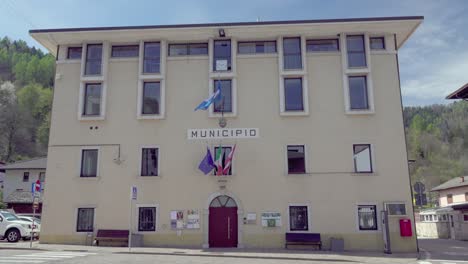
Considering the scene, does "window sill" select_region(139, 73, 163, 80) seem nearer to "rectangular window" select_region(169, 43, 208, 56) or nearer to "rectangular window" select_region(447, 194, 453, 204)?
"rectangular window" select_region(169, 43, 208, 56)

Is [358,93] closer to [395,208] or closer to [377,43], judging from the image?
[377,43]

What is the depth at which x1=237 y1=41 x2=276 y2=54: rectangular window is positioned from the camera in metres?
22.9

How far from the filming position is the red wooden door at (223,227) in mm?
20953

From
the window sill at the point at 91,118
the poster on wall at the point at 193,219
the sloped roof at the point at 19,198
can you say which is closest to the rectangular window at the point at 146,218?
the poster on wall at the point at 193,219

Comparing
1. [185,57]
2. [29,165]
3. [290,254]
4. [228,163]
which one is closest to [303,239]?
[290,254]

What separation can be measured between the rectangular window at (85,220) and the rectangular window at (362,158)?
13.8m

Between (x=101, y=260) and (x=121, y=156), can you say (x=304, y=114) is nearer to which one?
(x=121, y=156)

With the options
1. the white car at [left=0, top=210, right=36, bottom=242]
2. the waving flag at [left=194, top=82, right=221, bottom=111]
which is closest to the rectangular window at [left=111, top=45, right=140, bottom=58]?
the waving flag at [left=194, top=82, right=221, bottom=111]

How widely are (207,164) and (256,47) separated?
7.11 metres

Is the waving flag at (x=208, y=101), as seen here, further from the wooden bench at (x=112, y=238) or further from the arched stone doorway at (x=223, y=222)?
the wooden bench at (x=112, y=238)

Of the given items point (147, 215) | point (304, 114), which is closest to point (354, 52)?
point (304, 114)

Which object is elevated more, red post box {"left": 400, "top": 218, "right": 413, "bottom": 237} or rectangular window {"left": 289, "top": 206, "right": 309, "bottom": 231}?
rectangular window {"left": 289, "top": 206, "right": 309, "bottom": 231}

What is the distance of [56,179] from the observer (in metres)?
22.0

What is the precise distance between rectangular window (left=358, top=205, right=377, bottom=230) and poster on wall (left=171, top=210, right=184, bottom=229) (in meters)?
8.91
